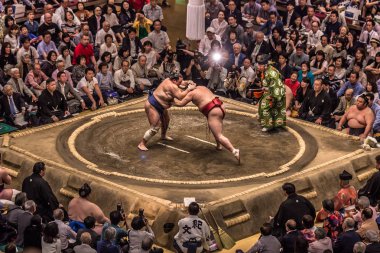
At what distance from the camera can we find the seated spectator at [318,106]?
1141cm

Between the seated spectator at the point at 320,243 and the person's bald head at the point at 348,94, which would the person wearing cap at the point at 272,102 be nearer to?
the person's bald head at the point at 348,94

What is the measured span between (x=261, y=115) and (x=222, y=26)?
9.78 feet

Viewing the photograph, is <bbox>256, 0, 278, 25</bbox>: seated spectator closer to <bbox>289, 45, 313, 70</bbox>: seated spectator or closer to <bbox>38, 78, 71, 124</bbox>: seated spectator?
<bbox>289, 45, 313, 70</bbox>: seated spectator

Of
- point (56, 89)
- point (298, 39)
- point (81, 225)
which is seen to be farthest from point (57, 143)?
point (298, 39)

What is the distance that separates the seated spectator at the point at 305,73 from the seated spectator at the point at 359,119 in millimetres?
1150

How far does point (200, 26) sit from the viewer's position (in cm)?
1221

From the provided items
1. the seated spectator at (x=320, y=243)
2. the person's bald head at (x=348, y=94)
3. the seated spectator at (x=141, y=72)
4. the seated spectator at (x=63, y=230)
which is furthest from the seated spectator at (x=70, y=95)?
the seated spectator at (x=320, y=243)

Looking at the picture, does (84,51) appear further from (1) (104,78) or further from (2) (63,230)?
(2) (63,230)

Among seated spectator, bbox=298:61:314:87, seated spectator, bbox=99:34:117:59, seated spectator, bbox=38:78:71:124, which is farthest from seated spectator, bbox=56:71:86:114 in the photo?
seated spectator, bbox=298:61:314:87

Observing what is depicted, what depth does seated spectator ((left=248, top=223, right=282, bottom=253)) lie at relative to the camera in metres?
8.16

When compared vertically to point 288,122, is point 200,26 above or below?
above

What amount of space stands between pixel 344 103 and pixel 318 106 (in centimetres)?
36

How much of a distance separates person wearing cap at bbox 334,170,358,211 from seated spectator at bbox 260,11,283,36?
4.73m

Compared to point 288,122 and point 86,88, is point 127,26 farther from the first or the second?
point 288,122
